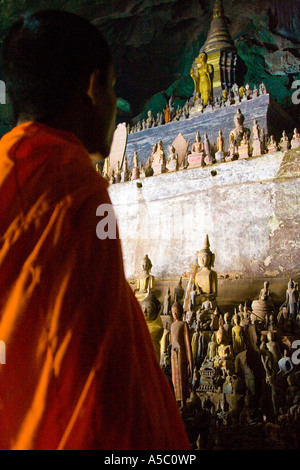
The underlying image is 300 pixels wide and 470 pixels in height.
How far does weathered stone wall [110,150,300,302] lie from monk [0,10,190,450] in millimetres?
9657

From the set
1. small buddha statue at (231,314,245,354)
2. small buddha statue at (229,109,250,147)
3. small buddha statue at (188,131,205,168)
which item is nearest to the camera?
small buddha statue at (231,314,245,354)

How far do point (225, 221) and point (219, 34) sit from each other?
14.0m

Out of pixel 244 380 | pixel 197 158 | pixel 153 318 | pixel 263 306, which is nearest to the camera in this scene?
pixel 244 380

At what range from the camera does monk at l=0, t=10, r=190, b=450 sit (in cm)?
99

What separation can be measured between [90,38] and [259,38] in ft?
81.6

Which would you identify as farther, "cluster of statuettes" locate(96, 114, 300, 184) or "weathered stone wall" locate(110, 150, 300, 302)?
"cluster of statuettes" locate(96, 114, 300, 184)

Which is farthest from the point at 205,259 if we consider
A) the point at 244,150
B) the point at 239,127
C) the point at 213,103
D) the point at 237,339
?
the point at 213,103

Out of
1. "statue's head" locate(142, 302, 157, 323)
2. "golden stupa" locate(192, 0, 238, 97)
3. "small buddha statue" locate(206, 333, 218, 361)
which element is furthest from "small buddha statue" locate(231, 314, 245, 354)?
"golden stupa" locate(192, 0, 238, 97)

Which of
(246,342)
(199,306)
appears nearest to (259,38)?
(199,306)

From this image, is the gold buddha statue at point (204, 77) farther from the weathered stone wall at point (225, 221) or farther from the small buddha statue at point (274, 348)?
the small buddha statue at point (274, 348)

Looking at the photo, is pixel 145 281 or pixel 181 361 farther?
pixel 145 281

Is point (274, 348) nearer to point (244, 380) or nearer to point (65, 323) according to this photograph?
point (244, 380)

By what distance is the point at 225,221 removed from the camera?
488 inches

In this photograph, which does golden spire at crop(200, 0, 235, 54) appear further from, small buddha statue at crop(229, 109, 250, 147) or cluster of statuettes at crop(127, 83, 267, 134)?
small buddha statue at crop(229, 109, 250, 147)
